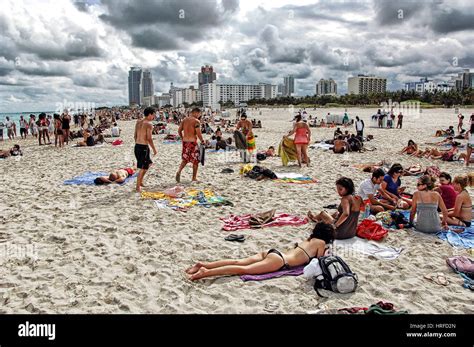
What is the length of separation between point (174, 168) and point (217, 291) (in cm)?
693

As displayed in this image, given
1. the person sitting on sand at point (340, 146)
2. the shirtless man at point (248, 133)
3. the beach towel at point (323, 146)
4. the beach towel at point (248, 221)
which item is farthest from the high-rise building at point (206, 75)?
the beach towel at point (248, 221)

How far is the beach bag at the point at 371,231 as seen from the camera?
4.83m

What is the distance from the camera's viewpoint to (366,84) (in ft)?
443

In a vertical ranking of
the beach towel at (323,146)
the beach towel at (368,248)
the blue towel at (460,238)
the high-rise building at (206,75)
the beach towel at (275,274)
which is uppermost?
the high-rise building at (206,75)

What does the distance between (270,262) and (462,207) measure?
11.1 feet

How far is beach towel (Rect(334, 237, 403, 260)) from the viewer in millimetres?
4395

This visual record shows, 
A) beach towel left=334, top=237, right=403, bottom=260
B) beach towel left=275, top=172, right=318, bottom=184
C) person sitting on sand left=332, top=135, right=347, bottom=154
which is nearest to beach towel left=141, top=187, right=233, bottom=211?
beach towel left=275, top=172, right=318, bottom=184

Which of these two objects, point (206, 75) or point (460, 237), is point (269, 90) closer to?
point (206, 75)

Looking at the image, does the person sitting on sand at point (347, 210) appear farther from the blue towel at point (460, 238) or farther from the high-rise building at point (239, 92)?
the high-rise building at point (239, 92)

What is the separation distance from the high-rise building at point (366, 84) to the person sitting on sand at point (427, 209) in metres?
136

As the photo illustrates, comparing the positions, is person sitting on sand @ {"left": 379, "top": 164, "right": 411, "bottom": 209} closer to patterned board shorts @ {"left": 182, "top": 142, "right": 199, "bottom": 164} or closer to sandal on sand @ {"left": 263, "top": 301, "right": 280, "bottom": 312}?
sandal on sand @ {"left": 263, "top": 301, "right": 280, "bottom": 312}

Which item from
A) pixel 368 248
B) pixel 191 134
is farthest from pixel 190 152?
pixel 368 248

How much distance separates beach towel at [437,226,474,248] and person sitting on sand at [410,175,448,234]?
11 cm
